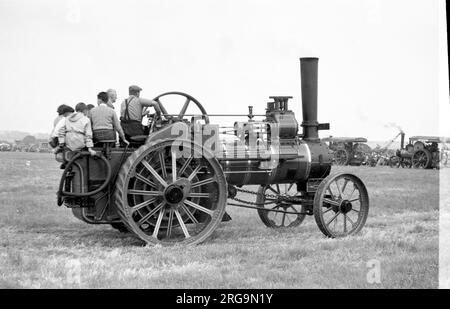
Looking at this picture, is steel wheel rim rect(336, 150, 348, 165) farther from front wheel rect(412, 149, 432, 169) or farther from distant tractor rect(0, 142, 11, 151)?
distant tractor rect(0, 142, 11, 151)

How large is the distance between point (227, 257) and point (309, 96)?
3.08 m

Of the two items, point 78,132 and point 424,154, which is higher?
point 78,132

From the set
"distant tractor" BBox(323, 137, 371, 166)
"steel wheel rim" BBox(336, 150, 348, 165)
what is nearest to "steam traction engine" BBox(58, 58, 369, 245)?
"distant tractor" BBox(323, 137, 371, 166)

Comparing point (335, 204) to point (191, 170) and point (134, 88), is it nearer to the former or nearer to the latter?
point (191, 170)

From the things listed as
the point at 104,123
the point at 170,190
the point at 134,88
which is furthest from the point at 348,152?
the point at 104,123

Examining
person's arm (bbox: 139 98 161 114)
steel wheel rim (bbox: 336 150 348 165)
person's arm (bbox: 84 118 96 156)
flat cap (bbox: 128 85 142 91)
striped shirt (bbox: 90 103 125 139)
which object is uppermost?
flat cap (bbox: 128 85 142 91)

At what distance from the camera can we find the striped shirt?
8407mm

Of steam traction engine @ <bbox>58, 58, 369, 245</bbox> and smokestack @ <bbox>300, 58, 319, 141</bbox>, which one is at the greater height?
smokestack @ <bbox>300, 58, 319, 141</bbox>

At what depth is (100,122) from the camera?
842 cm

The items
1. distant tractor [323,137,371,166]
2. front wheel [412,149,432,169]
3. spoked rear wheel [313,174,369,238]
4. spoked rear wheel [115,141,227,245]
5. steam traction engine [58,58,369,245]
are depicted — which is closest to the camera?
spoked rear wheel [115,141,227,245]

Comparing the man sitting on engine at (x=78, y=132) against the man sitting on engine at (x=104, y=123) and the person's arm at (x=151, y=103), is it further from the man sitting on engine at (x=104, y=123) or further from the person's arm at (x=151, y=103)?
the person's arm at (x=151, y=103)

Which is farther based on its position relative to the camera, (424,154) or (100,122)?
(424,154)

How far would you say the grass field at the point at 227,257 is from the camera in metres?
6.61
